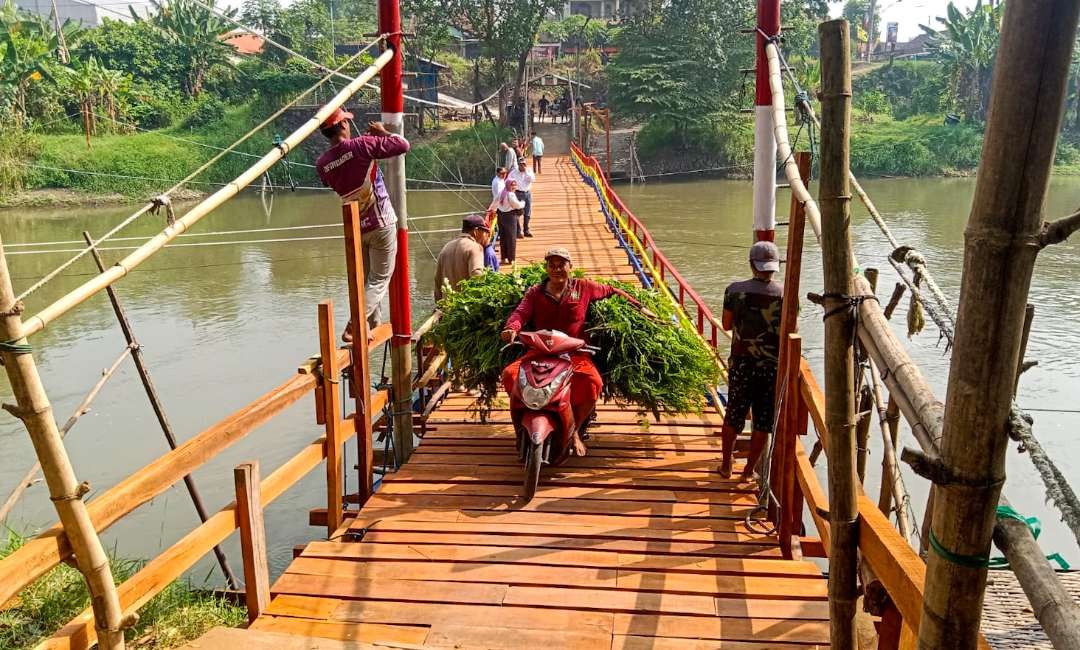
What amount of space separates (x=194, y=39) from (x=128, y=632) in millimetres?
37149

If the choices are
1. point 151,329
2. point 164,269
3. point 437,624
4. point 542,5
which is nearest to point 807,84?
point 542,5

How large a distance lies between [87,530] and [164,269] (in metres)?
17.0

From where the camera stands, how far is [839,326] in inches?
82.4

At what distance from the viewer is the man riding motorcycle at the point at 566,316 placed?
497 centimetres

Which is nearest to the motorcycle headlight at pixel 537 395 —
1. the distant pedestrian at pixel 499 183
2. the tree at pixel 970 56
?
the distant pedestrian at pixel 499 183

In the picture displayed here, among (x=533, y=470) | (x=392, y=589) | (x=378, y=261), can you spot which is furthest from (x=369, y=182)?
(x=392, y=589)

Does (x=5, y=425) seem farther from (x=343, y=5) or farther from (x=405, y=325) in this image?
(x=343, y=5)

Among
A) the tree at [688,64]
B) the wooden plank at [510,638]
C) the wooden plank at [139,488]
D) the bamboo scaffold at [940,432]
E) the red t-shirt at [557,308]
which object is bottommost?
the wooden plank at [510,638]

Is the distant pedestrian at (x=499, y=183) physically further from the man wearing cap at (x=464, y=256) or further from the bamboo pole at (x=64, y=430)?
the bamboo pole at (x=64, y=430)

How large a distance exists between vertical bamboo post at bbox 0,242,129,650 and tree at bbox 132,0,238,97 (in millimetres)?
37621

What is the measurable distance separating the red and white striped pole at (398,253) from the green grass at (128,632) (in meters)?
1.45

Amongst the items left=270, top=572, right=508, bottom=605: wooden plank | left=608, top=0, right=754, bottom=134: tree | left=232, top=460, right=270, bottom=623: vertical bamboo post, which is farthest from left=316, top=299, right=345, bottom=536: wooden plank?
left=608, top=0, right=754, bottom=134: tree

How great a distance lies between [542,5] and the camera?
35406 mm

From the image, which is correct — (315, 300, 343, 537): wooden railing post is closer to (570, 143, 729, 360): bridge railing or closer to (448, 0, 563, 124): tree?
(570, 143, 729, 360): bridge railing
